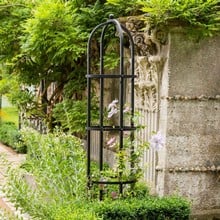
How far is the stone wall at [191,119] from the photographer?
6.70m

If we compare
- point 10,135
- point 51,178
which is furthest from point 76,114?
point 10,135

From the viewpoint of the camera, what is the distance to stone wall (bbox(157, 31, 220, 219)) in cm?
670

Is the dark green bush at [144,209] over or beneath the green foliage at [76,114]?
beneath

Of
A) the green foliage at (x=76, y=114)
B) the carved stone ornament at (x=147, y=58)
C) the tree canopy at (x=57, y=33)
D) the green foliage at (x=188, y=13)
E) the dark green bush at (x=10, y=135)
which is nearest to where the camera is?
the green foliage at (x=188, y=13)

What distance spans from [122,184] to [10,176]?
1.12m

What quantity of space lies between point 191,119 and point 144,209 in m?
1.91

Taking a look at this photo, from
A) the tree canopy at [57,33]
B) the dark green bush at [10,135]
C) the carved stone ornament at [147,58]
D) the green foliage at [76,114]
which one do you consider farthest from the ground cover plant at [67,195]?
the dark green bush at [10,135]

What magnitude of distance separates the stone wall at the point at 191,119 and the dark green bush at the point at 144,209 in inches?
53.7

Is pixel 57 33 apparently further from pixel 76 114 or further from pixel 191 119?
pixel 191 119

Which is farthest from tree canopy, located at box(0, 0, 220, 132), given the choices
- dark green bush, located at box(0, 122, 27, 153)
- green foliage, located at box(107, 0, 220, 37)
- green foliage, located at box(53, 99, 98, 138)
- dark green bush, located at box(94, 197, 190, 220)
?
dark green bush, located at box(0, 122, 27, 153)

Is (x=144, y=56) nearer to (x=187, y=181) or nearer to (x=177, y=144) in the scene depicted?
(x=177, y=144)

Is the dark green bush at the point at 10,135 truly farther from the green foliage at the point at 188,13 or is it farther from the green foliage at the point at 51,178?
the green foliage at the point at 188,13

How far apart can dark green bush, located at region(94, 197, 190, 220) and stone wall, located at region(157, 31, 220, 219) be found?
4.47ft

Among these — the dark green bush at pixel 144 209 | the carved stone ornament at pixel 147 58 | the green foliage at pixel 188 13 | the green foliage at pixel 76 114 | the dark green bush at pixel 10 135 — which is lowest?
the dark green bush at pixel 10 135
